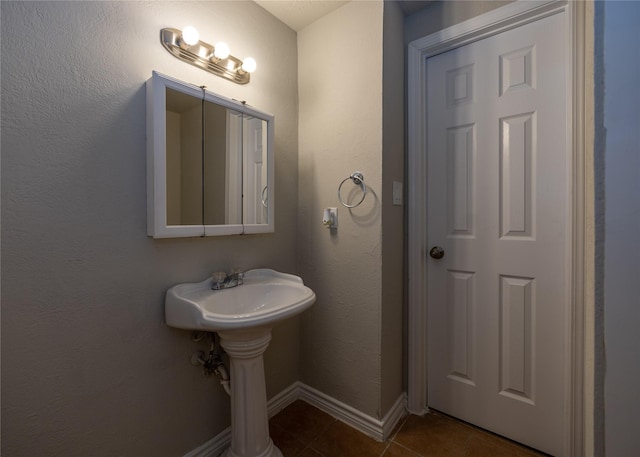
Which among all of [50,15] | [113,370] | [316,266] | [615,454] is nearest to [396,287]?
[316,266]

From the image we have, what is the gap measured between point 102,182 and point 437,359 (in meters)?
1.74

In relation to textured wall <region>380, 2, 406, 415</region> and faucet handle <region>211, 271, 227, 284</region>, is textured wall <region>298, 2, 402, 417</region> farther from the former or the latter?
faucet handle <region>211, 271, 227, 284</region>

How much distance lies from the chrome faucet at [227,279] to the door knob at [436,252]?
1001mm

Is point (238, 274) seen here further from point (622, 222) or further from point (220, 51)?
point (622, 222)

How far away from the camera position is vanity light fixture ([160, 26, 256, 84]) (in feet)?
3.62

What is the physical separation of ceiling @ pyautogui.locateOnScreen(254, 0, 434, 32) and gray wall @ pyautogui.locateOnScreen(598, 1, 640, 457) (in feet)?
4.56

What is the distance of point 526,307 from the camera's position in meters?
1.29

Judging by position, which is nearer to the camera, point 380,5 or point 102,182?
point 102,182

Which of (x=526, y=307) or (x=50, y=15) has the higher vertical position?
(x=50, y=15)

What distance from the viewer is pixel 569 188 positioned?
1.17m

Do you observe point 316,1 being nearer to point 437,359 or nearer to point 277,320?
point 277,320

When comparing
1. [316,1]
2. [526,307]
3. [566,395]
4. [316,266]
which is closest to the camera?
[566,395]

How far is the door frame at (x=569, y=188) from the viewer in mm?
1137

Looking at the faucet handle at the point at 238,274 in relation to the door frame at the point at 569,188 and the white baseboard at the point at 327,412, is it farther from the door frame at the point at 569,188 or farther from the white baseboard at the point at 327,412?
the door frame at the point at 569,188
